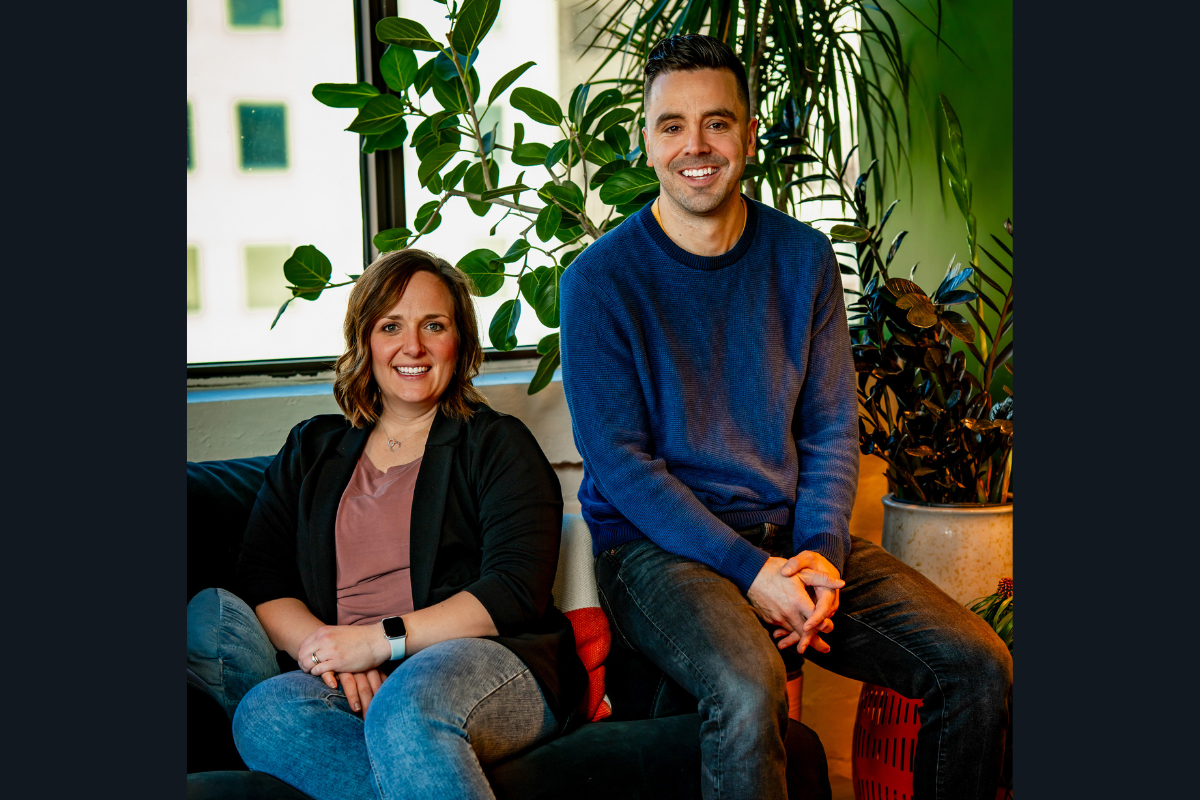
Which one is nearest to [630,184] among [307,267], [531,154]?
[531,154]

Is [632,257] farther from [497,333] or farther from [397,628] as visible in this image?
[397,628]

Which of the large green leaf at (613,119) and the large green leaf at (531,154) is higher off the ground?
the large green leaf at (613,119)

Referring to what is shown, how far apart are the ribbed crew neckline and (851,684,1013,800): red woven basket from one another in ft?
2.73

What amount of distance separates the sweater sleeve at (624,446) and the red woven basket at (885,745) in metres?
0.45

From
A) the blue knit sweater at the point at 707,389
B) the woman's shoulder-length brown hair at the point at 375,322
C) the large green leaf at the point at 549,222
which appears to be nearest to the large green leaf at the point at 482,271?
the large green leaf at the point at 549,222

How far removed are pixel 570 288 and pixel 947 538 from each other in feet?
3.64

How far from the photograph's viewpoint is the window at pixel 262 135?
2.57 m

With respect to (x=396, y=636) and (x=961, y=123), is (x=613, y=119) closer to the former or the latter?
(x=961, y=123)

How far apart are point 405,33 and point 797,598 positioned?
58.0 inches

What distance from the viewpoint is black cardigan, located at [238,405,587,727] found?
1.60 m

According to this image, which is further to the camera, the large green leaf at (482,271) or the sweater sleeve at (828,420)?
the large green leaf at (482,271)

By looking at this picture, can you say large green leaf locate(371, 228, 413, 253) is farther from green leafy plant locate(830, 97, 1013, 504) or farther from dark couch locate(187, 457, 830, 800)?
green leafy plant locate(830, 97, 1013, 504)

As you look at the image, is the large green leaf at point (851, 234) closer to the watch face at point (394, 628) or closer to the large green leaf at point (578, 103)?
the large green leaf at point (578, 103)

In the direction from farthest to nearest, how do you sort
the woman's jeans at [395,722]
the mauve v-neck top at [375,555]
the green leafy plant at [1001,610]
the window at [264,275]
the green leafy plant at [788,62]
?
the window at [264,275], the green leafy plant at [788,62], the green leafy plant at [1001,610], the mauve v-neck top at [375,555], the woman's jeans at [395,722]
